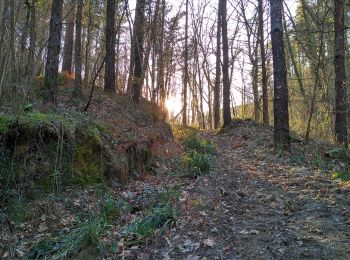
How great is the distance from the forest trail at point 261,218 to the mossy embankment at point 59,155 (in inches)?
57.7

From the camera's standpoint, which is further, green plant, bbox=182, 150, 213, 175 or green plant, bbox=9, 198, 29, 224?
green plant, bbox=182, 150, 213, 175

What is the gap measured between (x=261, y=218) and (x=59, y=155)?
3385mm

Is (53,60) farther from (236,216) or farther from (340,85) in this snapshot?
(340,85)

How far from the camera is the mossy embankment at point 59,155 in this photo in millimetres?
5211

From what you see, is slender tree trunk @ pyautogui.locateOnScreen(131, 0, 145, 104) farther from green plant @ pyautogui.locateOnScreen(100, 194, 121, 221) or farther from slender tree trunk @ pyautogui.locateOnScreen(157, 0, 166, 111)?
green plant @ pyautogui.locateOnScreen(100, 194, 121, 221)

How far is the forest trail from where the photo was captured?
3.79 m

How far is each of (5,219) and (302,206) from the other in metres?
4.22

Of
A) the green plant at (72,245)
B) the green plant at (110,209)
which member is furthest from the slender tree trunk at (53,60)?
the green plant at (72,245)

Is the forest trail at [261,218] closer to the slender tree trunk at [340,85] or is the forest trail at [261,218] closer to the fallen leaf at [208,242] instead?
the fallen leaf at [208,242]

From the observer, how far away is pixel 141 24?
12492 mm

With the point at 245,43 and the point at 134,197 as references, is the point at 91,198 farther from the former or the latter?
the point at 245,43

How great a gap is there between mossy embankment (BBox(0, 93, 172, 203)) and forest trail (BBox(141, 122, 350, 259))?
1.47 metres

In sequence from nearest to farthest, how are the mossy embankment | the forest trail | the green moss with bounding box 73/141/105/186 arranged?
the forest trail → the mossy embankment → the green moss with bounding box 73/141/105/186

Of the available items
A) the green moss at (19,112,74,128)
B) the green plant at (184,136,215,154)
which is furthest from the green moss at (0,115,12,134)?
the green plant at (184,136,215,154)
